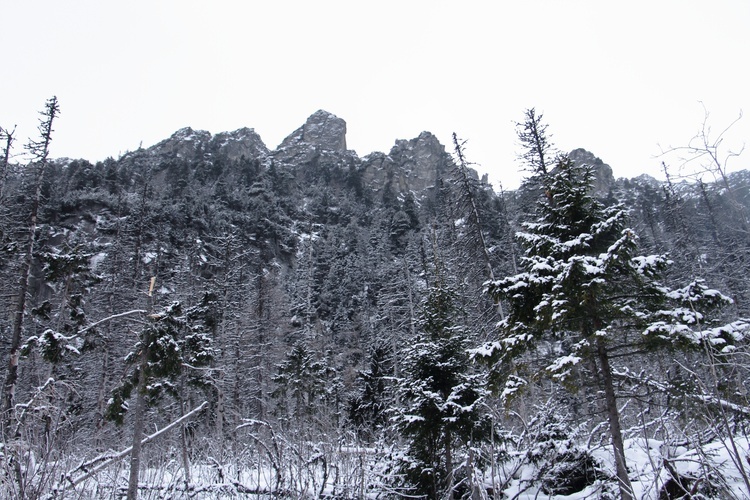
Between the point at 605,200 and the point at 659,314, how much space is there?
2872 inches

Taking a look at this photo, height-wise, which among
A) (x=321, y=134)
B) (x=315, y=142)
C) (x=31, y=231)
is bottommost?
(x=31, y=231)

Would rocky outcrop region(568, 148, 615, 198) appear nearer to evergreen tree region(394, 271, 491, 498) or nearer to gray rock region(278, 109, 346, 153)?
gray rock region(278, 109, 346, 153)

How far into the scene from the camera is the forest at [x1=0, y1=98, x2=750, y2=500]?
19.9 feet

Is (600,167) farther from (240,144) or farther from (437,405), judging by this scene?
(437,405)

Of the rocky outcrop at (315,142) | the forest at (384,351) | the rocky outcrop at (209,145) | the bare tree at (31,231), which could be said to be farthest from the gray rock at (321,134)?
the bare tree at (31,231)

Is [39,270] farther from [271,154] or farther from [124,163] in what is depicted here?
[271,154]

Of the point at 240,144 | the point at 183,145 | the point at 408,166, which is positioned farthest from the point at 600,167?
the point at 183,145

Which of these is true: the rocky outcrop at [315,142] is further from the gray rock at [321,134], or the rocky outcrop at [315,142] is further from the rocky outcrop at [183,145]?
the rocky outcrop at [183,145]

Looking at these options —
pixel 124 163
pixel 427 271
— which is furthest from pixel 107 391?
pixel 124 163

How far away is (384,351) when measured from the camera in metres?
26.7

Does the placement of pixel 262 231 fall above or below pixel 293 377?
above

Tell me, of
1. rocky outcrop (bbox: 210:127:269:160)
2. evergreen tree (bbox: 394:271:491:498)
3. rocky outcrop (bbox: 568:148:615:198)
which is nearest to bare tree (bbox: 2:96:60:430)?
evergreen tree (bbox: 394:271:491:498)

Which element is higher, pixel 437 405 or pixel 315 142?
pixel 315 142

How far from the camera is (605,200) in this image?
240 ft
